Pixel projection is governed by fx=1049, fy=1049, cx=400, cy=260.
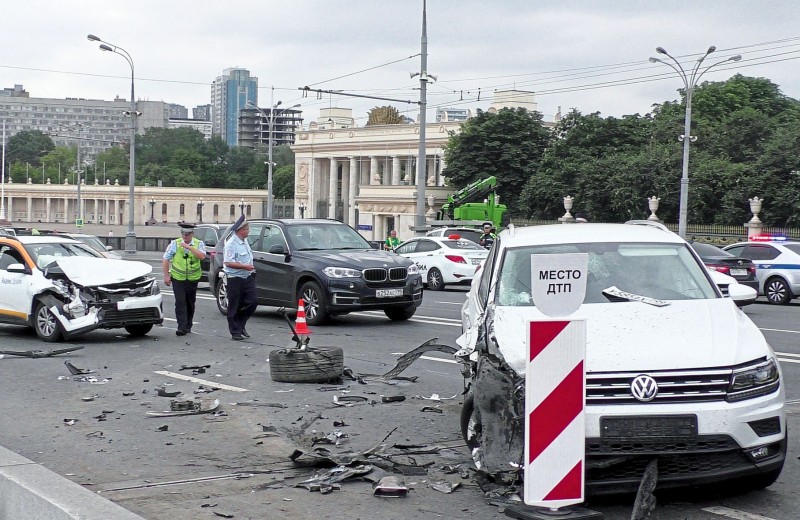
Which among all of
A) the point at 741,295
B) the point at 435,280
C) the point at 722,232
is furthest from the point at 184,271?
the point at 722,232

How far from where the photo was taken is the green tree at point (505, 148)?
8075 cm

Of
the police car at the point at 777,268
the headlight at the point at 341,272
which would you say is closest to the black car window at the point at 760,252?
the police car at the point at 777,268

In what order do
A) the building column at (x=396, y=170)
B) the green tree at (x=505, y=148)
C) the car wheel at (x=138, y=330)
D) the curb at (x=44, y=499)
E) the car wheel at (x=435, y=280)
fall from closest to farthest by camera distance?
the curb at (x=44, y=499) < the car wheel at (x=138, y=330) < the car wheel at (x=435, y=280) < the green tree at (x=505, y=148) < the building column at (x=396, y=170)

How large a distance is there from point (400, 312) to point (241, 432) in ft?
32.6

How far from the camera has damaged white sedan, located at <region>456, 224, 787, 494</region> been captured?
230 inches

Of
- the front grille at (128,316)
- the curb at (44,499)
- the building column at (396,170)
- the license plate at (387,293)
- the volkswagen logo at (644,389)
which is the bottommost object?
the front grille at (128,316)

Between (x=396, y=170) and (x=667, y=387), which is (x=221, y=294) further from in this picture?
(x=396, y=170)

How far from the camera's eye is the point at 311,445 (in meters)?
7.77

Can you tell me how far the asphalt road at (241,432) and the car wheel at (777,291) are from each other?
11.4 meters

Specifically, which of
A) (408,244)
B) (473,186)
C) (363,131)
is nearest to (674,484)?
(408,244)

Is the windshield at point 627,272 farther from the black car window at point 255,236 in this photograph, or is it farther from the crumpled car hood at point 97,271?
the black car window at point 255,236

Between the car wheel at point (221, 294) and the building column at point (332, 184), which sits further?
the building column at point (332, 184)

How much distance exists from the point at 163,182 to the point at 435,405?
156589 mm

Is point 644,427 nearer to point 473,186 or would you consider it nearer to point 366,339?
point 366,339
